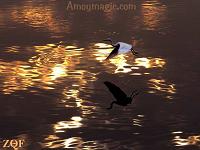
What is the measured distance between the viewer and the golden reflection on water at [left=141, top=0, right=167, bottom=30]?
14.0m

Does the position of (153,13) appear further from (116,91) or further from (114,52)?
(116,91)

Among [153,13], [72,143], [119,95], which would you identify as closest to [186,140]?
[72,143]

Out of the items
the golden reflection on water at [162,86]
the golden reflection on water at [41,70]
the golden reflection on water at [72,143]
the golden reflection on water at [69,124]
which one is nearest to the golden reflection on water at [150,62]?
the golden reflection on water at [162,86]

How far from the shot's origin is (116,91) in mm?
8297

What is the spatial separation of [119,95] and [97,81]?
32.8 inches

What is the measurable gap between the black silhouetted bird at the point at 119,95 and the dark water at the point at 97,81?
4.4 inches

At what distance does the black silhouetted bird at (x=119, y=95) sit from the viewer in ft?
25.3

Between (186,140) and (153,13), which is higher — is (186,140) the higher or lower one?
the lower one

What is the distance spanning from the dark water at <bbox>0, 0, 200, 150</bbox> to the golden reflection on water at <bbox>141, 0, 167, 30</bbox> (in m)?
0.04

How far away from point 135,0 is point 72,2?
2.59m

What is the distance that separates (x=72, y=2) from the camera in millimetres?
19422

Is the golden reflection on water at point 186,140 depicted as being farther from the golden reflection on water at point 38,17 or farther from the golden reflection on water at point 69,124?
the golden reflection on water at point 38,17

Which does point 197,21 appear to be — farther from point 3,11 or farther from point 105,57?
point 3,11

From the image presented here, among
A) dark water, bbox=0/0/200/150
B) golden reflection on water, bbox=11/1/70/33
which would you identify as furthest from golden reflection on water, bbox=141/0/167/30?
golden reflection on water, bbox=11/1/70/33
